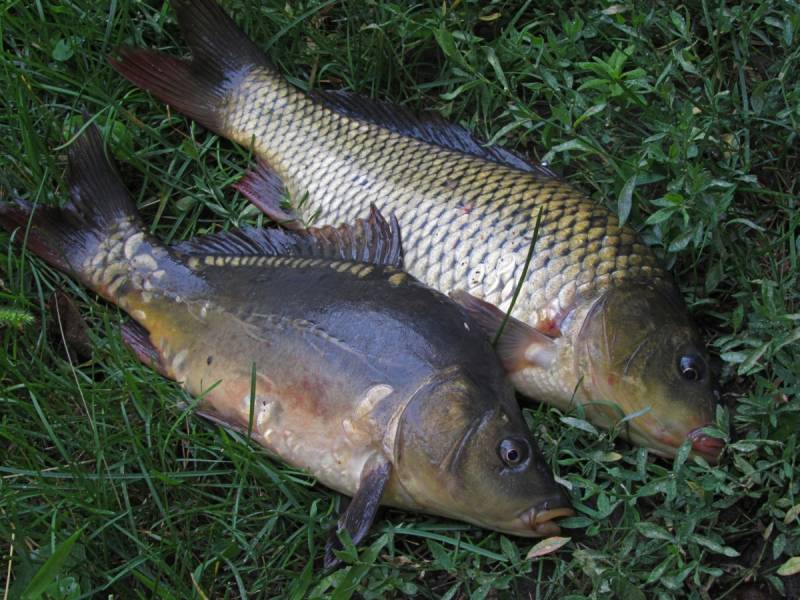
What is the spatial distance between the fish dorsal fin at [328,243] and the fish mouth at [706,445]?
1014 millimetres

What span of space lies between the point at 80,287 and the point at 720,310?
7.10ft

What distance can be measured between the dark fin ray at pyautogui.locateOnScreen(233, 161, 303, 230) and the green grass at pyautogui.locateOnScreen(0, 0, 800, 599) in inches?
5.0

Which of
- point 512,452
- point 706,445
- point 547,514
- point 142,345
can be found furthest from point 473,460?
point 142,345

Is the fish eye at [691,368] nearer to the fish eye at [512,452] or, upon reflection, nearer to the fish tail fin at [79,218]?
the fish eye at [512,452]

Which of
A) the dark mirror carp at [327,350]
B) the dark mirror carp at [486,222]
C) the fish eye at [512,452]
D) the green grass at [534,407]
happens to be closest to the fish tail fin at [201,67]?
the dark mirror carp at [486,222]

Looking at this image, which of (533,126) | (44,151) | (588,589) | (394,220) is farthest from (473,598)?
(44,151)

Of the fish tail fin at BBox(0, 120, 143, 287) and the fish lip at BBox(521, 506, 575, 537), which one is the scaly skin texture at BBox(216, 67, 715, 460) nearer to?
the fish lip at BBox(521, 506, 575, 537)

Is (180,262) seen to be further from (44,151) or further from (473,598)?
(473,598)

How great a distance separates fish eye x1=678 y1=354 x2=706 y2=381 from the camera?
2.83m

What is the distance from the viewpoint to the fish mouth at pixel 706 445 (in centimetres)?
277

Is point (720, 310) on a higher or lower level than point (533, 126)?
lower

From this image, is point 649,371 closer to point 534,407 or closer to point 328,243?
point 534,407

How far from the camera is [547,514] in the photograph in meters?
2.66

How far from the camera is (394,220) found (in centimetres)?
318
